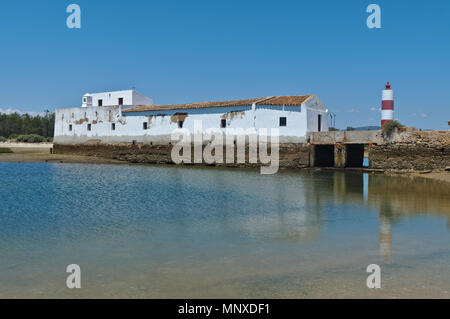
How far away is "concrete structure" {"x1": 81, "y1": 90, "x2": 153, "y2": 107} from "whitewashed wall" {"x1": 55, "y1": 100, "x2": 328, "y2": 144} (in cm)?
324

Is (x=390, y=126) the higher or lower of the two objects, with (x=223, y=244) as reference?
higher

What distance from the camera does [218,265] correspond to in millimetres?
6586

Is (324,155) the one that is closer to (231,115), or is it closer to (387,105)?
(387,105)

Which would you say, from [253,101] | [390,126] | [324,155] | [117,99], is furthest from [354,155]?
[117,99]

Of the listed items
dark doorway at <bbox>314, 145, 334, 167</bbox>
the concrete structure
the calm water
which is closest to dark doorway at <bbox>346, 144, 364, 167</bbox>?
dark doorway at <bbox>314, 145, 334, 167</bbox>

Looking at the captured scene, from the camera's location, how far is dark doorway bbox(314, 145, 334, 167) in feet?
96.4

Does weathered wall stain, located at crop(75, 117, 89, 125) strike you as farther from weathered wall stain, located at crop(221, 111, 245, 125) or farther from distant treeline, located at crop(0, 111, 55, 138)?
distant treeline, located at crop(0, 111, 55, 138)

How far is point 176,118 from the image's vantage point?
34.1 meters

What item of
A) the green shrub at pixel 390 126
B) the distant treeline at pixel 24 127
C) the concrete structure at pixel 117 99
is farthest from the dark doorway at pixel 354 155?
the distant treeline at pixel 24 127

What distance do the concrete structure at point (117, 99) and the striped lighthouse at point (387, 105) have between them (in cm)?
2450

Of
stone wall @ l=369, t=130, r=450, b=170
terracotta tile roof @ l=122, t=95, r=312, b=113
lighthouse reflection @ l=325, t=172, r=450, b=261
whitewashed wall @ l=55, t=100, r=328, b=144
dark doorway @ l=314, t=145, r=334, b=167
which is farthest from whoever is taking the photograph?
terracotta tile roof @ l=122, t=95, r=312, b=113

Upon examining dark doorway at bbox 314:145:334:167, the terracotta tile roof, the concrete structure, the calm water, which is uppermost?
the concrete structure

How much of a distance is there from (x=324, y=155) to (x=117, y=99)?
24217 mm
